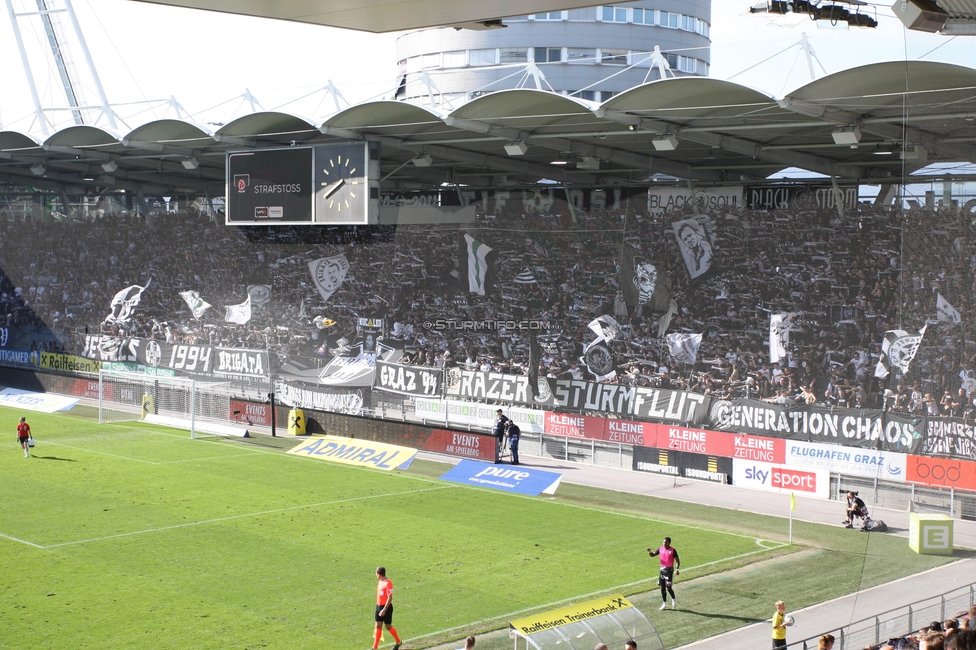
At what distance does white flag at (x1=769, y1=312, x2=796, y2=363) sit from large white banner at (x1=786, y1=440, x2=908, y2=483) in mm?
5241

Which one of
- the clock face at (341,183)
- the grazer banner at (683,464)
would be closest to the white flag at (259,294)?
the clock face at (341,183)

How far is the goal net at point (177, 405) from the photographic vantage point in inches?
1371

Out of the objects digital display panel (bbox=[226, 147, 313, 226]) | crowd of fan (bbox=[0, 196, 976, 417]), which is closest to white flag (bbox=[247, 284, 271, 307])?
crowd of fan (bbox=[0, 196, 976, 417])

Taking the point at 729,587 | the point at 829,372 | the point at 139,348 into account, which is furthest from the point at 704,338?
the point at 139,348

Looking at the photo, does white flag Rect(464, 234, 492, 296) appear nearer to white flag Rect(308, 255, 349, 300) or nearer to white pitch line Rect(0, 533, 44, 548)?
white flag Rect(308, 255, 349, 300)

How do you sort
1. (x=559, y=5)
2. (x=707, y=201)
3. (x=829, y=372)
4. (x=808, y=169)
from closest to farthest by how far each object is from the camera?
(x=559, y=5), (x=829, y=372), (x=808, y=169), (x=707, y=201)

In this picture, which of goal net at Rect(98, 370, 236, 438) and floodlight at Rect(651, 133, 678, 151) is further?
goal net at Rect(98, 370, 236, 438)

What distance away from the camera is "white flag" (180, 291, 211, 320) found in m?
43.4

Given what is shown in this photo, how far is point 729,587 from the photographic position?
17250 millimetres

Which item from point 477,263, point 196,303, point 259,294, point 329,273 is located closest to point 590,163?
point 477,263

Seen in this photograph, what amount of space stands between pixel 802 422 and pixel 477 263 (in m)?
16.0

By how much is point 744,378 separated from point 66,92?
123 ft

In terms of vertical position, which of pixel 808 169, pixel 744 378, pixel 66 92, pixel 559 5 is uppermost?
pixel 66 92

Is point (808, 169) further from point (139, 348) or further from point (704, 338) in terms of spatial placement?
point (139, 348)
